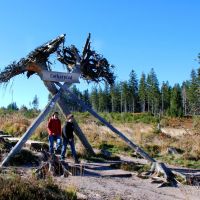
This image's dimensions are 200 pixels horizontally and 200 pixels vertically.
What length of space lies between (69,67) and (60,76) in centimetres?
156

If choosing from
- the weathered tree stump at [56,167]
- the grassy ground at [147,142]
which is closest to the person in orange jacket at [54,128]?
the grassy ground at [147,142]

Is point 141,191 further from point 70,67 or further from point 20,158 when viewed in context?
point 70,67

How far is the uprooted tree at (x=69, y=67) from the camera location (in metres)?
15.0

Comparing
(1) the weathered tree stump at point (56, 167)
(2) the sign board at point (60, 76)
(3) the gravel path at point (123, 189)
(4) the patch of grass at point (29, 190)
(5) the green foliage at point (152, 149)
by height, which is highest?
(2) the sign board at point (60, 76)

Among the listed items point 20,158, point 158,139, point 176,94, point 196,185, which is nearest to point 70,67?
point 20,158

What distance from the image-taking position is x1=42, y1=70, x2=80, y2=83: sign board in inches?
591

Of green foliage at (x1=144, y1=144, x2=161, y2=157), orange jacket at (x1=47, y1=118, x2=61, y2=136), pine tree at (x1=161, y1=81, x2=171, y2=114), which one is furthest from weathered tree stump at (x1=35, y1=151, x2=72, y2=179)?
pine tree at (x1=161, y1=81, x2=171, y2=114)

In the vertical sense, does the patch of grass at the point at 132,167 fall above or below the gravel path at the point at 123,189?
above

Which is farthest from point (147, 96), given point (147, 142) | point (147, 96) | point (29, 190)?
point (29, 190)

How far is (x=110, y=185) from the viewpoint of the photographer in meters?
11.3

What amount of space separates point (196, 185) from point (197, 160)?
6.77 meters

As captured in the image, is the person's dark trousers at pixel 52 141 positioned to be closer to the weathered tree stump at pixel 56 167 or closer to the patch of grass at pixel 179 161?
the weathered tree stump at pixel 56 167

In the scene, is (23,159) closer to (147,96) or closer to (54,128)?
(54,128)

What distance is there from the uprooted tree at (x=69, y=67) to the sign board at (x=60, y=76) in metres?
0.23
